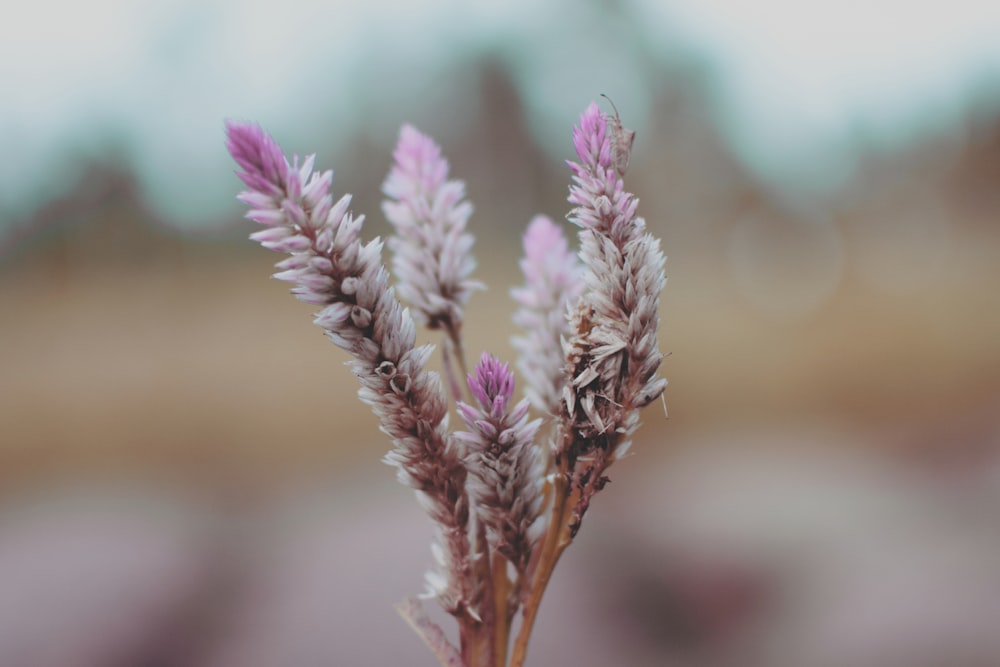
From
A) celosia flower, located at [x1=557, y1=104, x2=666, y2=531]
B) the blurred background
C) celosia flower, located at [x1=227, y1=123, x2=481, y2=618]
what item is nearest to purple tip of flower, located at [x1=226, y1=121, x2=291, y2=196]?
celosia flower, located at [x1=227, y1=123, x2=481, y2=618]

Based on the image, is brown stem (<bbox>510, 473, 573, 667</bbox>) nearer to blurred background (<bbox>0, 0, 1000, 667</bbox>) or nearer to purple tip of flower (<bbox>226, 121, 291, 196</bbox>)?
purple tip of flower (<bbox>226, 121, 291, 196</bbox>)

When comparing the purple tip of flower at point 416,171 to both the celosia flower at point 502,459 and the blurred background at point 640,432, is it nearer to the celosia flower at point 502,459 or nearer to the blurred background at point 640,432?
the celosia flower at point 502,459

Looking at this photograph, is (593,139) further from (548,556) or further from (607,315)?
(548,556)

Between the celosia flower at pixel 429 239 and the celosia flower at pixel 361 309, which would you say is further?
the celosia flower at pixel 429 239

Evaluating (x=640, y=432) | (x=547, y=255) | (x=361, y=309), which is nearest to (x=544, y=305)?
(x=547, y=255)

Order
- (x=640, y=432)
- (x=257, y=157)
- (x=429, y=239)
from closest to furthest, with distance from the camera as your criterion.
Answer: (x=257, y=157) < (x=429, y=239) < (x=640, y=432)

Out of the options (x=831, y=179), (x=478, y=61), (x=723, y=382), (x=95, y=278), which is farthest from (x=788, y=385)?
(x=95, y=278)

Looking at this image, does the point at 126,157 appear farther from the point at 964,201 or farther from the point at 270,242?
the point at 964,201

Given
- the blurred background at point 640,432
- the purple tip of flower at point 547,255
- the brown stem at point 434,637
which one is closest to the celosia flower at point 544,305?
the purple tip of flower at point 547,255
